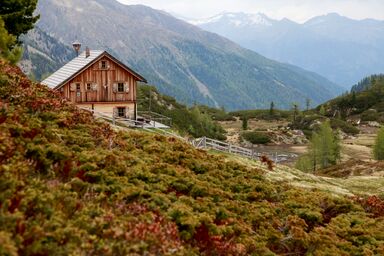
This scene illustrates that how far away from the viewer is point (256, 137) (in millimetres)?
168250

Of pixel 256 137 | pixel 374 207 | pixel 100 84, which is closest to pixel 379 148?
pixel 256 137

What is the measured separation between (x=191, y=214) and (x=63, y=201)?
367cm

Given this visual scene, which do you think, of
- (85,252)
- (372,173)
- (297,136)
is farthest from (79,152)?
(297,136)

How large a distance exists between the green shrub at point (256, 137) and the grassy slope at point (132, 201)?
5706 inches

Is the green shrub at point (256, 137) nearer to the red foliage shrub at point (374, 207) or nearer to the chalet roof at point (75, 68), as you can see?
the chalet roof at point (75, 68)

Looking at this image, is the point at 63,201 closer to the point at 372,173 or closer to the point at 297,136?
the point at 372,173

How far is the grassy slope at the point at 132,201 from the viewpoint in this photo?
10.6 metres

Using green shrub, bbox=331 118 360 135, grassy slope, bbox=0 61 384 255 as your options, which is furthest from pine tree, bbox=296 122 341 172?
grassy slope, bbox=0 61 384 255

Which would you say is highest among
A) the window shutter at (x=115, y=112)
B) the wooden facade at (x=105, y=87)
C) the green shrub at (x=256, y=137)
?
the wooden facade at (x=105, y=87)

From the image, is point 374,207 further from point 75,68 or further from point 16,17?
point 75,68

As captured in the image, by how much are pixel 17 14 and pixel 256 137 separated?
138512 mm

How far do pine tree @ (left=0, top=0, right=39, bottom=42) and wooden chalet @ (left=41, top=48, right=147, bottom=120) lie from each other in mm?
14728

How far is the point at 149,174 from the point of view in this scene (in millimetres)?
16141

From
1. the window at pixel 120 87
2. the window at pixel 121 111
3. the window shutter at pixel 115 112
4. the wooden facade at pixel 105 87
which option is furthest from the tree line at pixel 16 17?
the window at pixel 121 111
